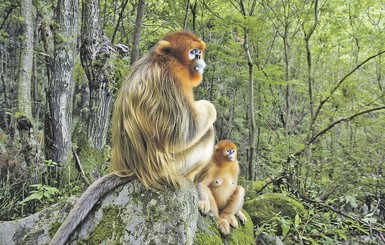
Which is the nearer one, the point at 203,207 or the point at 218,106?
the point at 203,207

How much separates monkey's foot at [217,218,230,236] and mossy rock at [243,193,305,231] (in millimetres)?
1476

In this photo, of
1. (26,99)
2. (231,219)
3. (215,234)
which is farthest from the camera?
(26,99)

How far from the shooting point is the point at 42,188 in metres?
4.08

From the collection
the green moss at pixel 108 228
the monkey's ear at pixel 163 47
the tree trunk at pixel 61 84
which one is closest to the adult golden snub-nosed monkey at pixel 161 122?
the monkey's ear at pixel 163 47

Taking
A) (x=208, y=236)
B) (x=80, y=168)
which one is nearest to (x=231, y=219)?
(x=208, y=236)

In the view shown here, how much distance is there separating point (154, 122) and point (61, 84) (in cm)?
291

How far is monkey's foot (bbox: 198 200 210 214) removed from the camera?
11.1ft

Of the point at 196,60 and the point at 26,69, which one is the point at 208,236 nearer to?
the point at 196,60

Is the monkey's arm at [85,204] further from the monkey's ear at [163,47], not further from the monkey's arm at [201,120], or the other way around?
the monkey's ear at [163,47]

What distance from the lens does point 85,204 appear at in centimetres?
251

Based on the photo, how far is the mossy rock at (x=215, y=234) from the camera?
311 cm

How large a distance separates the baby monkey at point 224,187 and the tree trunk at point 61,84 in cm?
242

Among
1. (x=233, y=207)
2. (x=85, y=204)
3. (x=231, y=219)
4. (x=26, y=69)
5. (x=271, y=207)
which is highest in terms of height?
(x=26, y=69)

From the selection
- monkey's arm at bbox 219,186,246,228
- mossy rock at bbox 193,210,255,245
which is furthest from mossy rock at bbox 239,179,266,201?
monkey's arm at bbox 219,186,246,228
